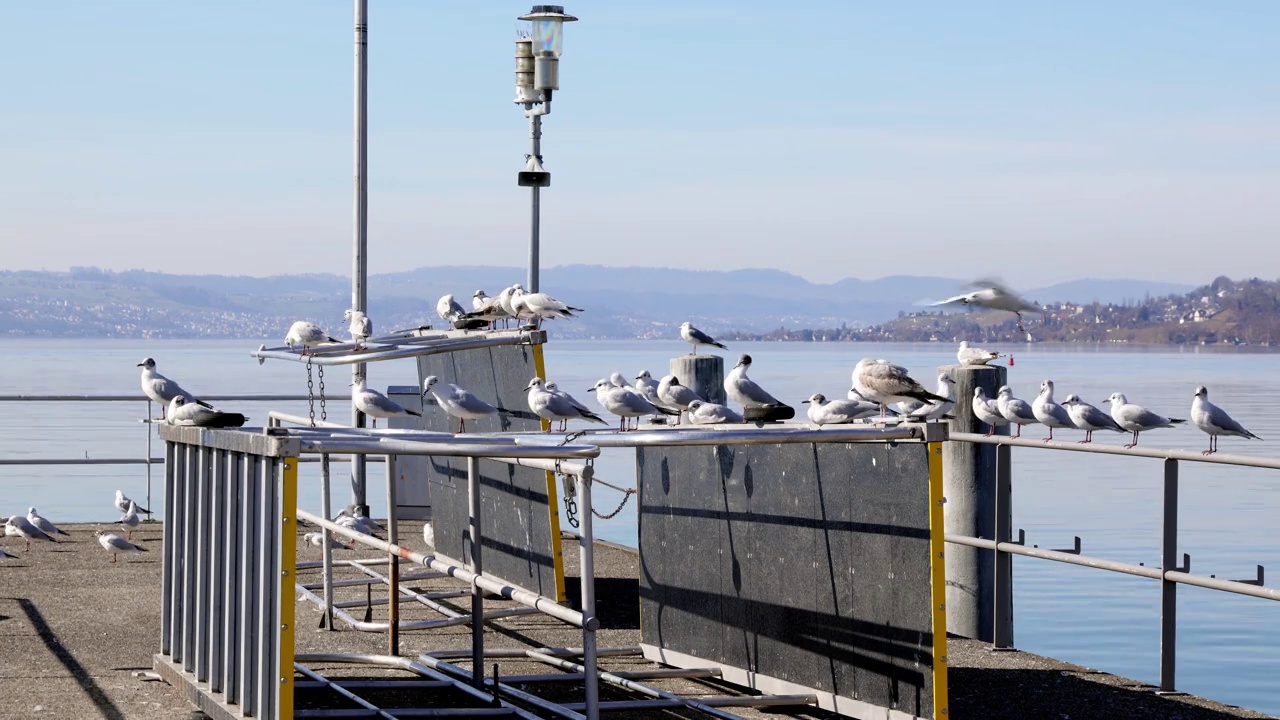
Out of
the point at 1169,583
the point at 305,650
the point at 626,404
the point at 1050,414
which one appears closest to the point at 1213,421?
the point at 1050,414

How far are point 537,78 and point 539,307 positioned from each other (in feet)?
9.66

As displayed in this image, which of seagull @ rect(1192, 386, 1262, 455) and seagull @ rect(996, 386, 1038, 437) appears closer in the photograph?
seagull @ rect(996, 386, 1038, 437)

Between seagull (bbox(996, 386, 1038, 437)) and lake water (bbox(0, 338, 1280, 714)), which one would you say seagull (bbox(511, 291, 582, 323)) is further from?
lake water (bbox(0, 338, 1280, 714))

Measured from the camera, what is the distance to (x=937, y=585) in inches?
321

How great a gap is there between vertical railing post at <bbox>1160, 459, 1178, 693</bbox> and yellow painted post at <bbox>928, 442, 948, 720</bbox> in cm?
173

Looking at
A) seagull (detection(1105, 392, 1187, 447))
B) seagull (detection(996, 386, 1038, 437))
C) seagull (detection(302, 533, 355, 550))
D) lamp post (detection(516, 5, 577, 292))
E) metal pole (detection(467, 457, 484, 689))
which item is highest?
lamp post (detection(516, 5, 577, 292))

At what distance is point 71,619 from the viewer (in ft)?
40.0

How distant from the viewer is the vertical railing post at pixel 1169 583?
931 centimetres

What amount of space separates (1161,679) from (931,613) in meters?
2.18

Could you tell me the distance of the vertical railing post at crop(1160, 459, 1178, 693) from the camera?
9.31 metres

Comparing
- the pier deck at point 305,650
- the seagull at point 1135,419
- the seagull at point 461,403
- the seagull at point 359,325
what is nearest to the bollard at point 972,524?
the pier deck at point 305,650

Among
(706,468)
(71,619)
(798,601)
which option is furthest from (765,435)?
(71,619)

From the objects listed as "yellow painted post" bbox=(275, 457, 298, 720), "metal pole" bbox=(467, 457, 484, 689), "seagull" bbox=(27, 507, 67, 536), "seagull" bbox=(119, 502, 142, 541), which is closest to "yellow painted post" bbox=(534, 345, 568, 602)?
"metal pole" bbox=(467, 457, 484, 689)

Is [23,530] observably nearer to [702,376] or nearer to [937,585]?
[702,376]
